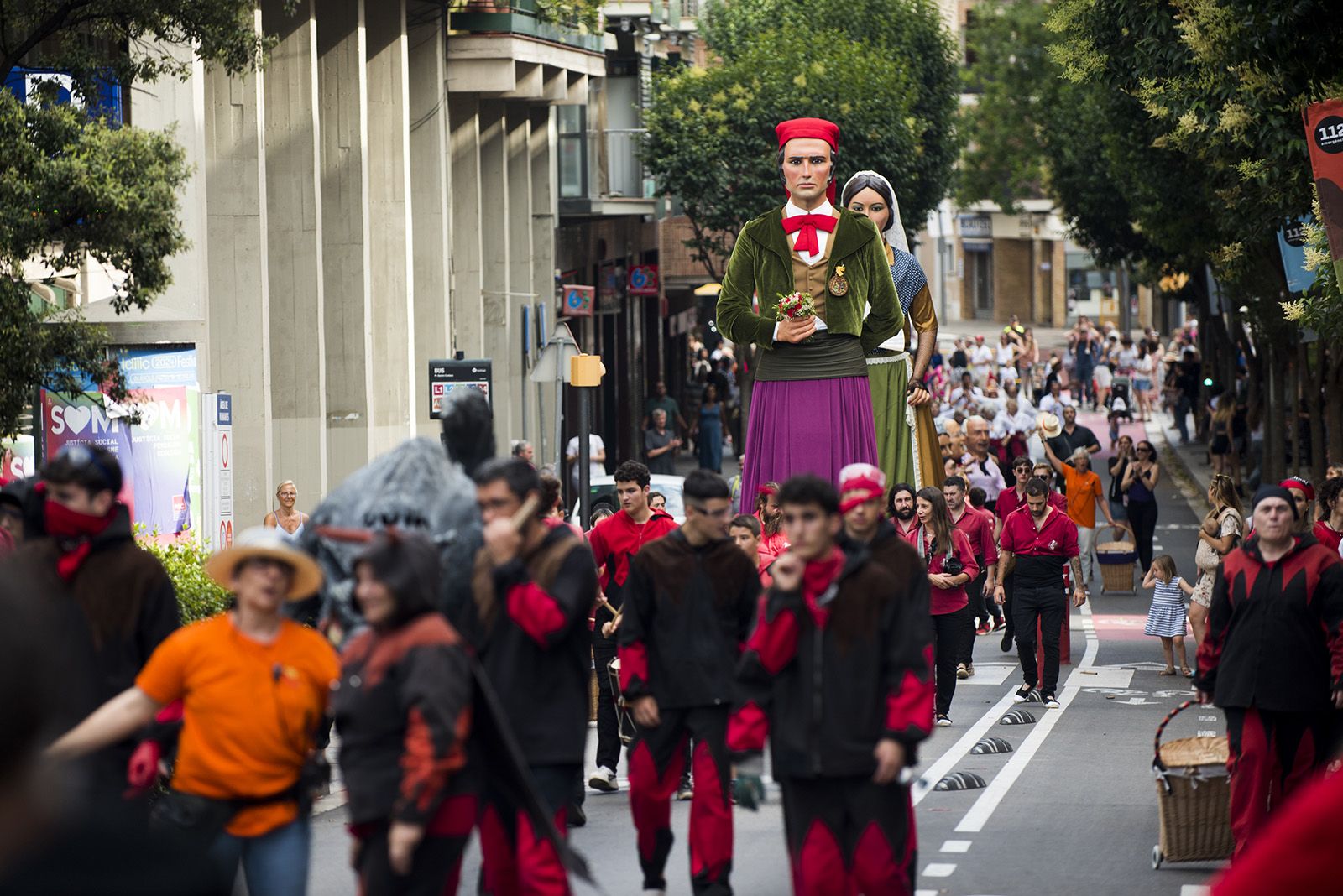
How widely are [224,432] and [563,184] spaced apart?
19.0m

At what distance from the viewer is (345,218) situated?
27.2 metres

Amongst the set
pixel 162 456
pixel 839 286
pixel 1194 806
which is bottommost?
pixel 1194 806

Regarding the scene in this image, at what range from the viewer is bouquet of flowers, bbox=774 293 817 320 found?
13.1m

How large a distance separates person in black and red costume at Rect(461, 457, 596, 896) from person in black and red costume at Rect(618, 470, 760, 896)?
4.05 ft

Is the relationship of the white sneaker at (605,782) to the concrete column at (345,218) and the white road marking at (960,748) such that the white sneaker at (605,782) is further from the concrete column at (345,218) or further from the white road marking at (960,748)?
the concrete column at (345,218)

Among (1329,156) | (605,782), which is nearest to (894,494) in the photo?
(605,782)

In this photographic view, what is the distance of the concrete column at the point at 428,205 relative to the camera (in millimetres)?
30109

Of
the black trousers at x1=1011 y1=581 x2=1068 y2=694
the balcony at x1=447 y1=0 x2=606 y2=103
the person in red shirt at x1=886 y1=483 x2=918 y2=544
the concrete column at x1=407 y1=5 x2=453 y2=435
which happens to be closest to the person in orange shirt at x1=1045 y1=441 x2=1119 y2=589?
the black trousers at x1=1011 y1=581 x2=1068 y2=694

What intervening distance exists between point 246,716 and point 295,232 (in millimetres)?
19306

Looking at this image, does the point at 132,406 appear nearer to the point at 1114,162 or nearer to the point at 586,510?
the point at 586,510

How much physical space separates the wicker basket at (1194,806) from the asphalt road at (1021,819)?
0.43 feet

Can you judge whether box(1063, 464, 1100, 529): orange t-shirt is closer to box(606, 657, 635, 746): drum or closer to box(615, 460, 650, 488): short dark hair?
box(606, 657, 635, 746): drum

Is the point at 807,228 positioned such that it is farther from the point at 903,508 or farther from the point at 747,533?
the point at 903,508

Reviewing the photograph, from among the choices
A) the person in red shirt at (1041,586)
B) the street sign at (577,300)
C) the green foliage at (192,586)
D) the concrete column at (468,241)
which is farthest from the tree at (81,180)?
the street sign at (577,300)
